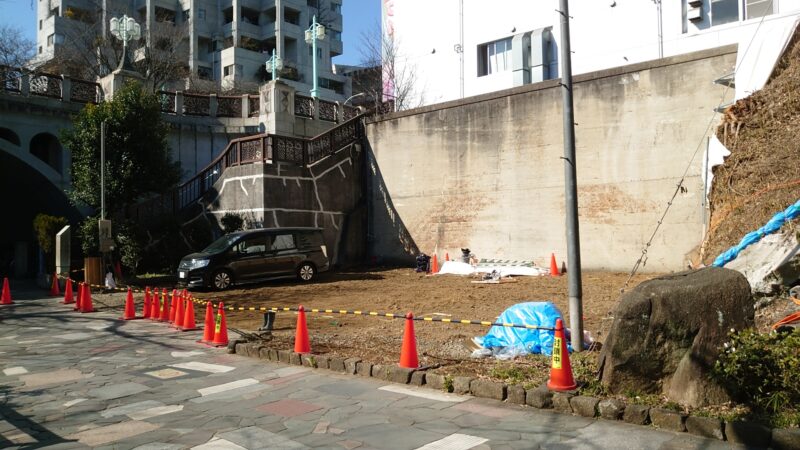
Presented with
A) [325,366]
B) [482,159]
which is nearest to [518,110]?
[482,159]

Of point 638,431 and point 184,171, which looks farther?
point 184,171

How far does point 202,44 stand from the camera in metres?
61.5

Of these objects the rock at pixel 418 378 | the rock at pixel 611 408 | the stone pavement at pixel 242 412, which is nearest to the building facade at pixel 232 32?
the stone pavement at pixel 242 412

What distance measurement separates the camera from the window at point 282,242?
1805cm

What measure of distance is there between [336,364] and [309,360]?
1.67 ft

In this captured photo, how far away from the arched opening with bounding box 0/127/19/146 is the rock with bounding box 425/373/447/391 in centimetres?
2127

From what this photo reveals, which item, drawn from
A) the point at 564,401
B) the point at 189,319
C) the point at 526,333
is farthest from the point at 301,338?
the point at 564,401

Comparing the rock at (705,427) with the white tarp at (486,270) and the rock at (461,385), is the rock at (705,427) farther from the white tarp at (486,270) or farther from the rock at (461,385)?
the white tarp at (486,270)

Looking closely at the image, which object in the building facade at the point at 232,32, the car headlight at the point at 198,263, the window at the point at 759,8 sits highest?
the building facade at the point at 232,32

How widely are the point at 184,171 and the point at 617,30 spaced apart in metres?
20.6

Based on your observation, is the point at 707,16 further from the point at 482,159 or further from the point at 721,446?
the point at 721,446

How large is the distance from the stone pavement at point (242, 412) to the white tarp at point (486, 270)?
35.8 feet

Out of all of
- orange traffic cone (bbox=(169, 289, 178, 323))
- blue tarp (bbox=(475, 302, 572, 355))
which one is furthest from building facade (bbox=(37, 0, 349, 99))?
blue tarp (bbox=(475, 302, 572, 355))

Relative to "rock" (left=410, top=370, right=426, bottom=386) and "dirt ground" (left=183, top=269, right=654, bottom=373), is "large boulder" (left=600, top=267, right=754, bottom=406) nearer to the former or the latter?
"dirt ground" (left=183, top=269, right=654, bottom=373)
